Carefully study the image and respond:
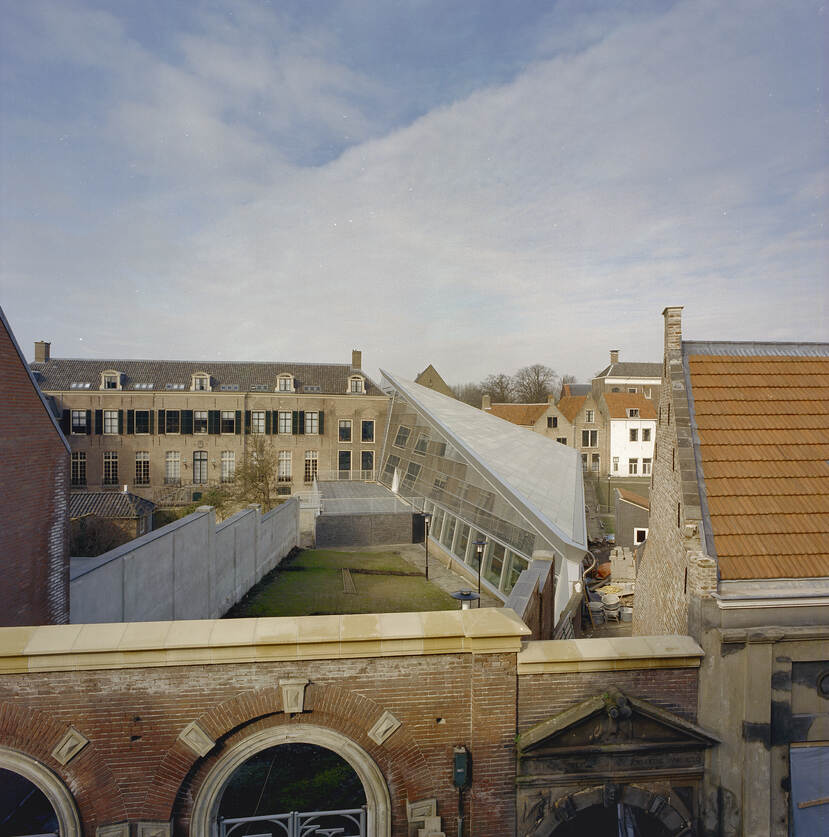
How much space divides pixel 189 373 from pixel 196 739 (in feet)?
132

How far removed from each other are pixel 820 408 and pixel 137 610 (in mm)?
12969

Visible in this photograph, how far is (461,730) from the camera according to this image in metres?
5.30

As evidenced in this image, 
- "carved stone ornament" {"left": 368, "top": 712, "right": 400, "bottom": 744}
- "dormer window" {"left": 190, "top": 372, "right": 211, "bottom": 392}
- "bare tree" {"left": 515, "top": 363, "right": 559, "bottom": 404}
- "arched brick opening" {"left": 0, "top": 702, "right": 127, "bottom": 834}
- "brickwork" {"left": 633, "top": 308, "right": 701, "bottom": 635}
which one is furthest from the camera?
"bare tree" {"left": 515, "top": 363, "right": 559, "bottom": 404}

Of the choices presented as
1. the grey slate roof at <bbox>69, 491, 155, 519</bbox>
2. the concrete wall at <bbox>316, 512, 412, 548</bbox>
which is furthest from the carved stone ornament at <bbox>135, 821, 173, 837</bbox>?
the grey slate roof at <bbox>69, 491, 155, 519</bbox>

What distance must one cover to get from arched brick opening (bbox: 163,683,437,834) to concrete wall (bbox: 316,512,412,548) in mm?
17596

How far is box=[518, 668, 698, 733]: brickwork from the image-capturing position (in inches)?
214

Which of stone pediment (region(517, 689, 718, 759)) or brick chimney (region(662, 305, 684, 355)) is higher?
brick chimney (region(662, 305, 684, 355))

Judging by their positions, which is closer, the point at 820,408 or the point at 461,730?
the point at 461,730

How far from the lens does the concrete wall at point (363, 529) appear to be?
22.9m

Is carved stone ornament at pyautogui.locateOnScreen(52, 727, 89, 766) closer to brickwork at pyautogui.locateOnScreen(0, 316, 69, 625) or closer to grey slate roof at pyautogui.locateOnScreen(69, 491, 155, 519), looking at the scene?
brickwork at pyautogui.locateOnScreen(0, 316, 69, 625)

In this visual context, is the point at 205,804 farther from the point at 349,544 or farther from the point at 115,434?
the point at 115,434

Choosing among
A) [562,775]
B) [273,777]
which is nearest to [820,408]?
[562,775]

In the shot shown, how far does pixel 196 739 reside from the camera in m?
4.97

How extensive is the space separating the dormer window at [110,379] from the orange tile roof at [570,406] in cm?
3923
